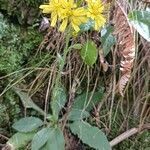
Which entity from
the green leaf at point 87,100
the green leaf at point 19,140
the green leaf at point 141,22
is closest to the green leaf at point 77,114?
the green leaf at point 87,100

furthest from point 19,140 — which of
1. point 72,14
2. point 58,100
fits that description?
point 72,14

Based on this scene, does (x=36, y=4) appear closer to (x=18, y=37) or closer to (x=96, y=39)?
(x=18, y=37)

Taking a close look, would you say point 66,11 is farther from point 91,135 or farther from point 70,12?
point 91,135

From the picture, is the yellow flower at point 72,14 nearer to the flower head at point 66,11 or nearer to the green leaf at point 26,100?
the flower head at point 66,11

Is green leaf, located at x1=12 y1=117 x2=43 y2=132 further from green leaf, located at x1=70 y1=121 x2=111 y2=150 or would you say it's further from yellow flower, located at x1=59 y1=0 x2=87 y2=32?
yellow flower, located at x1=59 y1=0 x2=87 y2=32

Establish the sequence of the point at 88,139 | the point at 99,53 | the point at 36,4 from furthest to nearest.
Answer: the point at 36,4 < the point at 99,53 < the point at 88,139

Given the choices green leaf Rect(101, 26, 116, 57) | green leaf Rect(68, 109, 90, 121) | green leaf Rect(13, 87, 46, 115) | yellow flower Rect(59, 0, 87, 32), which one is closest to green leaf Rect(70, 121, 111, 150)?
green leaf Rect(68, 109, 90, 121)

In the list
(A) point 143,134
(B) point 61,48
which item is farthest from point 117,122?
(B) point 61,48
